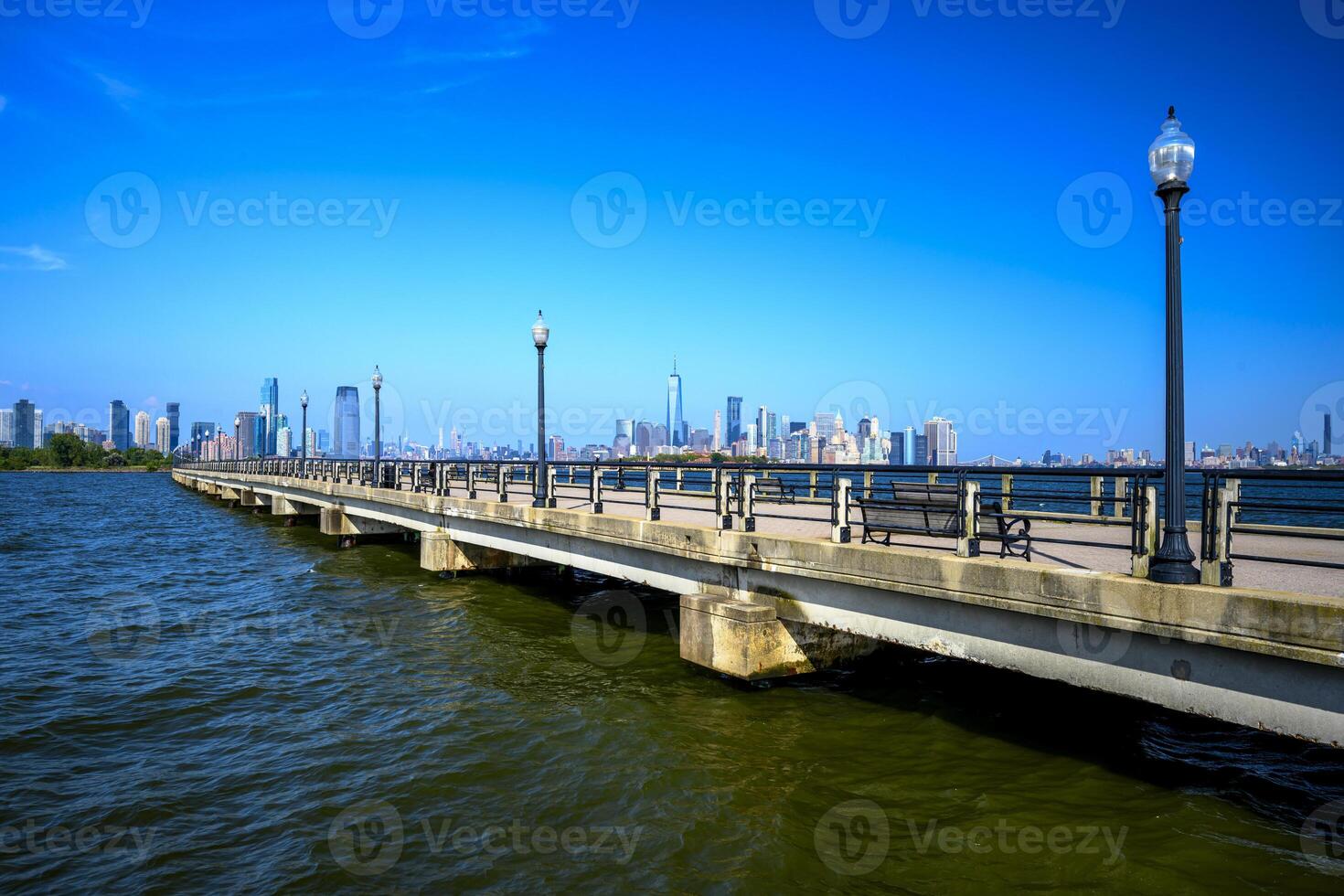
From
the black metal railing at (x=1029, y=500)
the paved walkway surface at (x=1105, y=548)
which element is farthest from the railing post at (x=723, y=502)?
the paved walkway surface at (x=1105, y=548)

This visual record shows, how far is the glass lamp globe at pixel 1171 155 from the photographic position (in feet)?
21.5

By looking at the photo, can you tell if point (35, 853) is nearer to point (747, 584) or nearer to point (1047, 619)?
point (747, 584)

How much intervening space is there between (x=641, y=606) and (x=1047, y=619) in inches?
420

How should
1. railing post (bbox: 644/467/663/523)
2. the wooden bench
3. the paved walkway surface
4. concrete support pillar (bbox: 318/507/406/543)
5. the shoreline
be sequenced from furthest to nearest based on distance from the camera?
the shoreline
concrete support pillar (bbox: 318/507/406/543)
railing post (bbox: 644/467/663/523)
the wooden bench
the paved walkway surface

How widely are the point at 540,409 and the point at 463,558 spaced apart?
6.31 m

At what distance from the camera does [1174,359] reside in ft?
21.6

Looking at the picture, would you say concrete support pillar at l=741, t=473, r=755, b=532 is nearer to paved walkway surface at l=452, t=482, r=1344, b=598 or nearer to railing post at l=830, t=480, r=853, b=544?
paved walkway surface at l=452, t=482, r=1344, b=598

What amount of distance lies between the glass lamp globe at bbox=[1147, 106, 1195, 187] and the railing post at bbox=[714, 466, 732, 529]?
613 centimetres

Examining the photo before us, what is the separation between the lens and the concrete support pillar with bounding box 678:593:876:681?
10.1 m

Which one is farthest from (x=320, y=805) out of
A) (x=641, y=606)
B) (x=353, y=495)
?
(x=353, y=495)

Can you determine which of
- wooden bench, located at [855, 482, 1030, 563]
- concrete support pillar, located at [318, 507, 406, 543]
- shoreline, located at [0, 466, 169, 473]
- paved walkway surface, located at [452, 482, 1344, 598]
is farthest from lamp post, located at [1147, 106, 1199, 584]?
shoreline, located at [0, 466, 169, 473]

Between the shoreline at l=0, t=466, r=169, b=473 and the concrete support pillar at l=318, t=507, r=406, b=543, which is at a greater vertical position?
the concrete support pillar at l=318, t=507, r=406, b=543

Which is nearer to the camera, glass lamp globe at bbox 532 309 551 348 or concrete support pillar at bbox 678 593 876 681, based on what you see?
concrete support pillar at bbox 678 593 876 681

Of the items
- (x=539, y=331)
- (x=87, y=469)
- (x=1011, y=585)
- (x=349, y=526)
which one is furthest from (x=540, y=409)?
(x=87, y=469)
